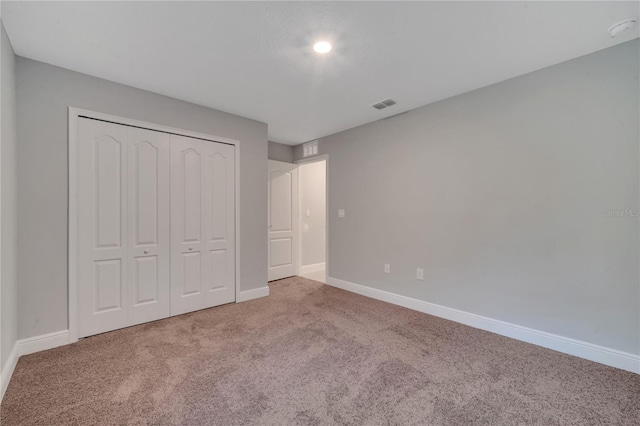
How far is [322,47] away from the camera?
2139 mm

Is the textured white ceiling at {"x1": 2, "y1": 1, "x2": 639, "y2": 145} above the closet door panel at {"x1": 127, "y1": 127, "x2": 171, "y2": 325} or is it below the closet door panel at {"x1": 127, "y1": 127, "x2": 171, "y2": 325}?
above

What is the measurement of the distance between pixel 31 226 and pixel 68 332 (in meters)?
1.00

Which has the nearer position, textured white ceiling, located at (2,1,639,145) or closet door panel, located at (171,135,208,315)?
textured white ceiling, located at (2,1,639,145)

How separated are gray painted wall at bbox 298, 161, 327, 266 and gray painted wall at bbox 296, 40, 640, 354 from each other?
189 cm

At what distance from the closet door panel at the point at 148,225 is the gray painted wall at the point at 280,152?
6.62 ft

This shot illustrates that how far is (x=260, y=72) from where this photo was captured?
8.27 ft

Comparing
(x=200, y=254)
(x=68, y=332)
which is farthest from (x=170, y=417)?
(x=200, y=254)

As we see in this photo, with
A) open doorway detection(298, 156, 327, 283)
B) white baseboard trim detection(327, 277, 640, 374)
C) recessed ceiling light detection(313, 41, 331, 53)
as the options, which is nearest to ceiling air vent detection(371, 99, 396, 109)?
recessed ceiling light detection(313, 41, 331, 53)

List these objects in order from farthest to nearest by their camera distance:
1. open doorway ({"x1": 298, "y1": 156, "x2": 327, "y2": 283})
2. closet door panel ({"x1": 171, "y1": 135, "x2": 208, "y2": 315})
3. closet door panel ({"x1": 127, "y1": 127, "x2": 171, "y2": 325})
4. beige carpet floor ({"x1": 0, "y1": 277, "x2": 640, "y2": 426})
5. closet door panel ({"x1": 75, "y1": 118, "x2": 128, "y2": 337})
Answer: open doorway ({"x1": 298, "y1": 156, "x2": 327, "y2": 283}), closet door panel ({"x1": 171, "y1": 135, "x2": 208, "y2": 315}), closet door panel ({"x1": 127, "y1": 127, "x2": 171, "y2": 325}), closet door panel ({"x1": 75, "y1": 118, "x2": 128, "y2": 337}), beige carpet floor ({"x1": 0, "y1": 277, "x2": 640, "y2": 426})

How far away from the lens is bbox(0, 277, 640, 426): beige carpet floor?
62.7 inches

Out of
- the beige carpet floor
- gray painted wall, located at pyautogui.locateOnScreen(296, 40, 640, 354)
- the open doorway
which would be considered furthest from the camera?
the open doorway

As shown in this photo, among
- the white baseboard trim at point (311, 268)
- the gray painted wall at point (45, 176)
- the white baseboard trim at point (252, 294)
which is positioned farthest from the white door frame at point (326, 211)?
the gray painted wall at point (45, 176)

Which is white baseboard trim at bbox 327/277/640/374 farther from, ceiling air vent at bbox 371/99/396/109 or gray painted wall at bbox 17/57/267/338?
gray painted wall at bbox 17/57/267/338

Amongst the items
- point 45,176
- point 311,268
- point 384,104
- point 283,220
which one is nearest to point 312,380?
point 45,176
